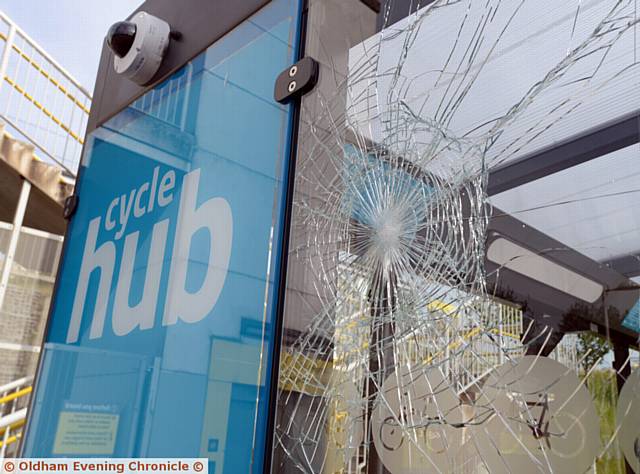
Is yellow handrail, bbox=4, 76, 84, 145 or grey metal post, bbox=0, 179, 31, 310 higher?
yellow handrail, bbox=4, 76, 84, 145

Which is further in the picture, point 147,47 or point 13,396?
point 13,396

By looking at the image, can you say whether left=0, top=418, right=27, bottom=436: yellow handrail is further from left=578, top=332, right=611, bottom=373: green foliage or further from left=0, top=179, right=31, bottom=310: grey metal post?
left=578, top=332, right=611, bottom=373: green foliage

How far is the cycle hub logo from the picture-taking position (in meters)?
0.92

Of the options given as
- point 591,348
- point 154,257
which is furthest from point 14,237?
point 591,348

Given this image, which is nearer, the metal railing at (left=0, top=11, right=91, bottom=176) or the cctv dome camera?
the cctv dome camera

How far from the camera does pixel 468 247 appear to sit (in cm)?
59

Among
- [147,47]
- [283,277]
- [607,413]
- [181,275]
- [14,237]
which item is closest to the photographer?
[607,413]

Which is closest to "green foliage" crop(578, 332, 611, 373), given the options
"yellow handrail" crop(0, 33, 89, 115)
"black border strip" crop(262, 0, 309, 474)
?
"black border strip" crop(262, 0, 309, 474)

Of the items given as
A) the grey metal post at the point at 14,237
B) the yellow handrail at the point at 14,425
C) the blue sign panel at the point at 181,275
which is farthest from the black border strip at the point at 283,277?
the grey metal post at the point at 14,237

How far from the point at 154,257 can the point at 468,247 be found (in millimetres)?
657

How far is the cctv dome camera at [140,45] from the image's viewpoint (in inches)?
47.9

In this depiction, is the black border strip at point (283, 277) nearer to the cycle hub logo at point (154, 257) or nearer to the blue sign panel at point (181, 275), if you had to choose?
the blue sign panel at point (181, 275)

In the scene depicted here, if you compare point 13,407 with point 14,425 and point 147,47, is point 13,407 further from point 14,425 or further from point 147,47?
point 147,47

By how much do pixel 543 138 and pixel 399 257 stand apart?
200 millimetres
